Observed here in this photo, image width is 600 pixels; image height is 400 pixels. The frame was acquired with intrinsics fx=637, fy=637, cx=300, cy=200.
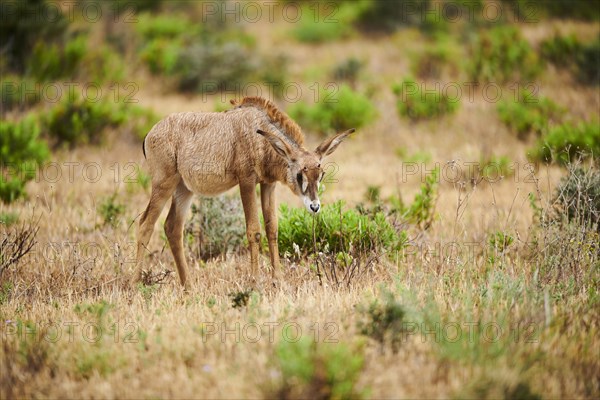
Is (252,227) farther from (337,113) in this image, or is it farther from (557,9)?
(557,9)

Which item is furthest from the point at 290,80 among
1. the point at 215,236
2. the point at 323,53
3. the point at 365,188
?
the point at 215,236

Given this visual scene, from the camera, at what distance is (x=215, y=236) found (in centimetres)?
709

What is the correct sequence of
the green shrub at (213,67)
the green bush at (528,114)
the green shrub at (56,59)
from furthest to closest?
the green shrub at (213,67), the green shrub at (56,59), the green bush at (528,114)

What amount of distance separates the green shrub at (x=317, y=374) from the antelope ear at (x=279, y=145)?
200 centimetres

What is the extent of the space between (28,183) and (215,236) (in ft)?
12.9

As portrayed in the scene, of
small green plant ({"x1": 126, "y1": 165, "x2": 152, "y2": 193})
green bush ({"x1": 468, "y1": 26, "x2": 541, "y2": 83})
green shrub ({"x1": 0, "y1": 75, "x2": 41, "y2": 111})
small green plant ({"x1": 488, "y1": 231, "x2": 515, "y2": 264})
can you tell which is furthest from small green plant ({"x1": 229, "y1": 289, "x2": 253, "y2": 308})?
green bush ({"x1": 468, "y1": 26, "x2": 541, "y2": 83})

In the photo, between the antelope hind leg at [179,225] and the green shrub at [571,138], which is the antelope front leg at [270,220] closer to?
the antelope hind leg at [179,225]

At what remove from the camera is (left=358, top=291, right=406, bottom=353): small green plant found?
424 cm

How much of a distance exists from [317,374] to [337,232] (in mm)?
2726

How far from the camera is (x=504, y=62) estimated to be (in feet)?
52.0

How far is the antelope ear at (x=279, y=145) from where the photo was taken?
5301 mm

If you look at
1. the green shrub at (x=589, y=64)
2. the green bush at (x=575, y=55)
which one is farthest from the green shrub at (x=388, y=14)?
the green shrub at (x=589, y=64)

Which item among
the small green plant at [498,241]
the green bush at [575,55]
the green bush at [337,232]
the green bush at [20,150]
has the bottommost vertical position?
the small green plant at [498,241]

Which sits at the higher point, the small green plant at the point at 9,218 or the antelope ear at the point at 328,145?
the antelope ear at the point at 328,145
